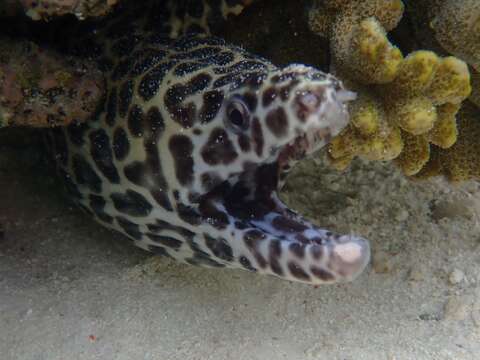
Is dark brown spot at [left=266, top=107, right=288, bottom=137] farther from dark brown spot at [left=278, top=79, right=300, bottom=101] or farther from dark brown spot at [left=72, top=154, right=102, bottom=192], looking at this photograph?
dark brown spot at [left=72, top=154, right=102, bottom=192]

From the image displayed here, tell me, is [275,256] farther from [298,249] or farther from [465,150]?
[465,150]

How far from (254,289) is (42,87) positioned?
1517 millimetres

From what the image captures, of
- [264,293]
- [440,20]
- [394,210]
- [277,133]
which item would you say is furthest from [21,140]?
[440,20]

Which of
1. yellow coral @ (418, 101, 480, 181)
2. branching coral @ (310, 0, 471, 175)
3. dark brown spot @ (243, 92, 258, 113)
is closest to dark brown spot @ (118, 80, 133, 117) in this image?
dark brown spot @ (243, 92, 258, 113)

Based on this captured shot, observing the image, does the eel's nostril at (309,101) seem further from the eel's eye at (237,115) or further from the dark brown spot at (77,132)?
the dark brown spot at (77,132)

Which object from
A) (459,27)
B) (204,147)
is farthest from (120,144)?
(459,27)

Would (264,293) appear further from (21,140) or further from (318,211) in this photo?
(21,140)

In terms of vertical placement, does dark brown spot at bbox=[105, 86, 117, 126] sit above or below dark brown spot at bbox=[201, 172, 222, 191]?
above

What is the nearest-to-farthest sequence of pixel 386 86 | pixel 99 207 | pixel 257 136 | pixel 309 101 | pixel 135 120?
pixel 309 101 < pixel 257 136 < pixel 386 86 < pixel 135 120 < pixel 99 207

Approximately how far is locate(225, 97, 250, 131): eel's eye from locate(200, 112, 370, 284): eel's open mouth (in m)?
0.24

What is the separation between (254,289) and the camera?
3.11m

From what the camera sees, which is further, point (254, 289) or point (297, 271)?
point (254, 289)

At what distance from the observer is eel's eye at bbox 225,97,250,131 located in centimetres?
240

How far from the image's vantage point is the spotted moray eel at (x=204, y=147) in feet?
7.59
